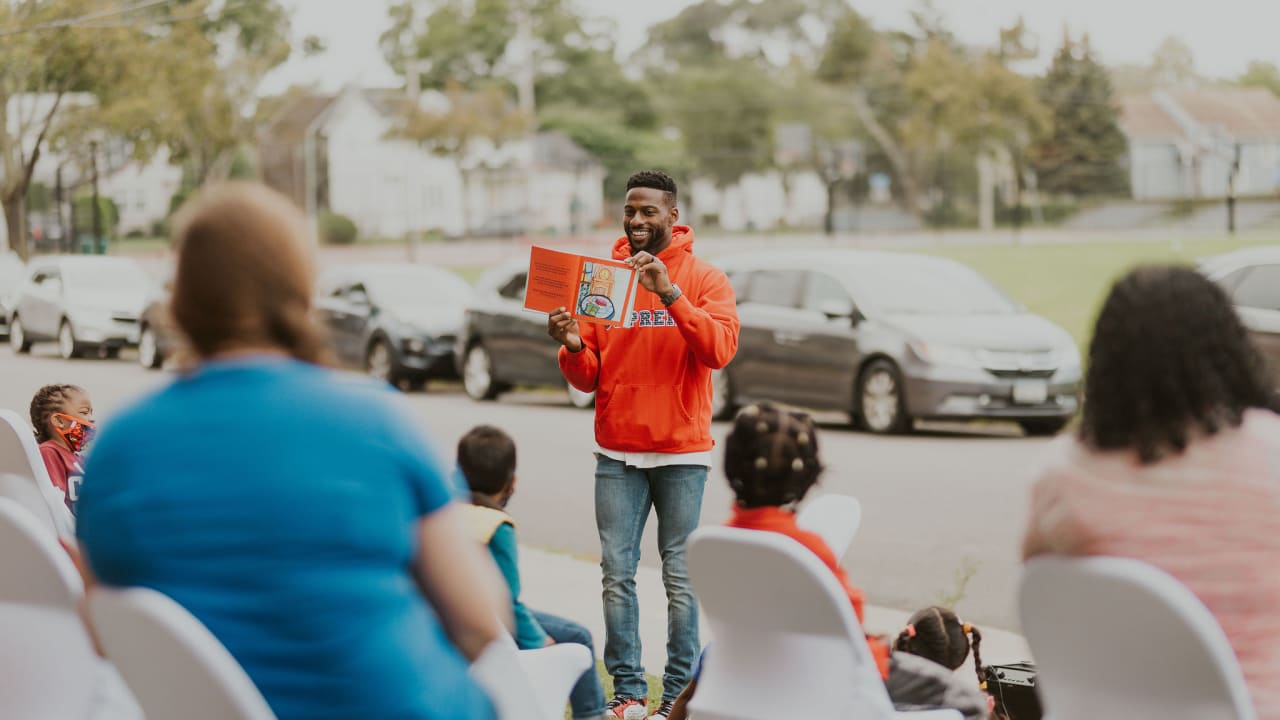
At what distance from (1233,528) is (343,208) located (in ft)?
260

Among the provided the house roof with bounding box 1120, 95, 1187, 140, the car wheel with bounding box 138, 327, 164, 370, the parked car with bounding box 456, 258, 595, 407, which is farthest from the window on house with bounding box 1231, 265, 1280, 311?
the house roof with bounding box 1120, 95, 1187, 140

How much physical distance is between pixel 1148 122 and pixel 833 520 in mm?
103353


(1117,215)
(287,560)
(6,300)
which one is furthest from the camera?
(1117,215)

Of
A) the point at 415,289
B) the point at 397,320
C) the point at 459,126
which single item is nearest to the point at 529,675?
the point at 397,320

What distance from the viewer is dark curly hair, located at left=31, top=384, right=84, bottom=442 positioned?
19.2 feet

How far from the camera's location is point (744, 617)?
3.59 metres

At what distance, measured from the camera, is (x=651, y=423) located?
5547mm

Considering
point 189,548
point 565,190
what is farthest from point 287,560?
point 565,190

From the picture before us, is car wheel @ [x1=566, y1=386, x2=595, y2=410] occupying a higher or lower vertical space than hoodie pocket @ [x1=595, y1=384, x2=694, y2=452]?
lower

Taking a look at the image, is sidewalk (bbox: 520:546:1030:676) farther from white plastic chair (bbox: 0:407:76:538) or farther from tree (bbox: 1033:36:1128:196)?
tree (bbox: 1033:36:1128:196)

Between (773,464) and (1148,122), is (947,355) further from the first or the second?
(1148,122)

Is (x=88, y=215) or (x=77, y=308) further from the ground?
(x=88, y=215)

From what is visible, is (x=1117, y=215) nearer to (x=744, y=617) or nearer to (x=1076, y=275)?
(x=1076, y=275)

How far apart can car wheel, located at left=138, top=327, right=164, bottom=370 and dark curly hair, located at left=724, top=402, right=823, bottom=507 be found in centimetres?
2005
